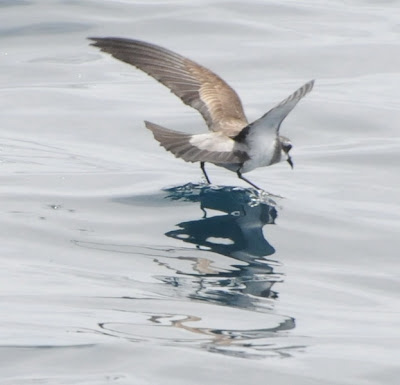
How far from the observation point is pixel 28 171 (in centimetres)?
912

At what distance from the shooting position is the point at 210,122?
338 inches

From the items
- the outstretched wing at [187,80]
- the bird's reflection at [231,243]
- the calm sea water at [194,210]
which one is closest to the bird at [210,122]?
the outstretched wing at [187,80]

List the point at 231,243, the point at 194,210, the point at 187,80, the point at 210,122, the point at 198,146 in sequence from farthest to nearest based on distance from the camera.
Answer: the point at 187,80, the point at 210,122, the point at 194,210, the point at 198,146, the point at 231,243

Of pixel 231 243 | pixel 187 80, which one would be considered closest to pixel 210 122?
pixel 187 80

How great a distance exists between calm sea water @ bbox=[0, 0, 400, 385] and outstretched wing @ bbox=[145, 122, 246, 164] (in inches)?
16.6

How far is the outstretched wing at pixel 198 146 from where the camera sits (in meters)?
7.46

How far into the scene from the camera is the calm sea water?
5508 mm

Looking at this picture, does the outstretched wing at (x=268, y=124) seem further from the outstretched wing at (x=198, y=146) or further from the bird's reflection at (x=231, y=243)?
the bird's reflection at (x=231, y=243)

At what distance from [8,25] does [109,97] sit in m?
2.40

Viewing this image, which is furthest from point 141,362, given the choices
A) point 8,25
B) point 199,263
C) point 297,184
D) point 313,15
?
point 313,15

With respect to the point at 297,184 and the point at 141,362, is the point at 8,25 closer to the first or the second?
the point at 297,184

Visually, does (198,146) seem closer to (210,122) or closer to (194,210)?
(194,210)

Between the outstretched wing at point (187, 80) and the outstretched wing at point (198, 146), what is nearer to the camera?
the outstretched wing at point (198, 146)

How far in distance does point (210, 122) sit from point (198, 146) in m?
0.94
